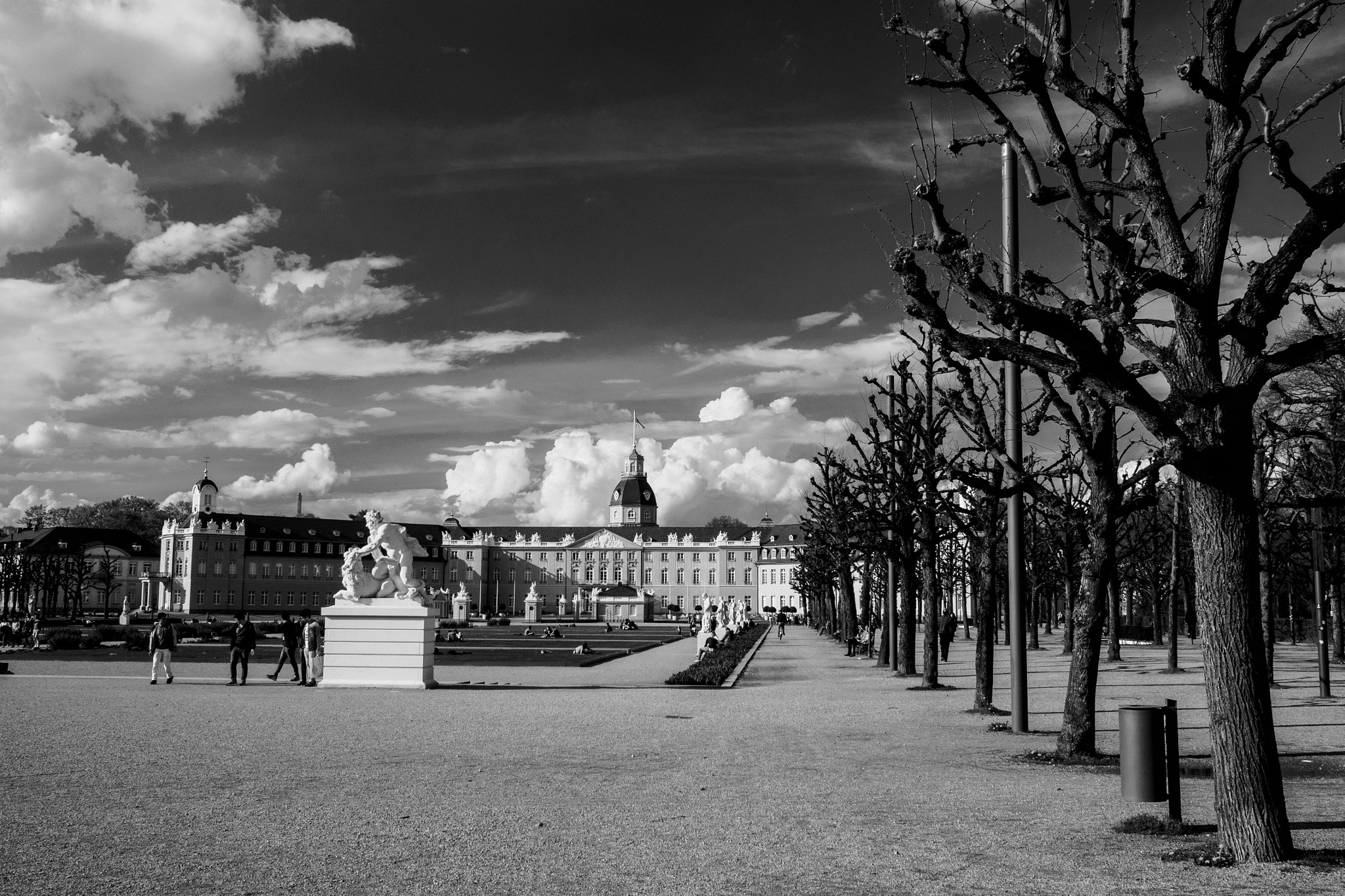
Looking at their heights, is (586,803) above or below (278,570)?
below

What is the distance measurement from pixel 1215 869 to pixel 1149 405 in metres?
3.17

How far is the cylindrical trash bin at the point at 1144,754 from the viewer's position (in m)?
9.59

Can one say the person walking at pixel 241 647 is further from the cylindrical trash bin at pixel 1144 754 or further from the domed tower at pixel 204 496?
the domed tower at pixel 204 496

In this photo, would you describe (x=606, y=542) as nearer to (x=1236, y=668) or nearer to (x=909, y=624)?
(x=909, y=624)

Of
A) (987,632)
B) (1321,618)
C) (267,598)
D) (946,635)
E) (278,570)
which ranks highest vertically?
(278,570)

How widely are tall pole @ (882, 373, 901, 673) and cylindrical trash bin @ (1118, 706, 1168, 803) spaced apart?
1460 cm

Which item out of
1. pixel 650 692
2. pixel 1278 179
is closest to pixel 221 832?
pixel 1278 179

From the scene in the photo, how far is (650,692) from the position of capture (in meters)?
24.9

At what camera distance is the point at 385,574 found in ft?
87.8

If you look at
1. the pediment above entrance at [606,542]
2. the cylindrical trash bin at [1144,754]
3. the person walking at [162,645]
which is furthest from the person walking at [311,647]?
the pediment above entrance at [606,542]

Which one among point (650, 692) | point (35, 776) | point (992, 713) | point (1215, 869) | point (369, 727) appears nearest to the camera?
point (1215, 869)

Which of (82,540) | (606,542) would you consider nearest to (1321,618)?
Result: (82,540)

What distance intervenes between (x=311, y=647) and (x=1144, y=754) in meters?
21.0

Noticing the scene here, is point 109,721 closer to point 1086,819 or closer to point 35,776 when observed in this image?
point 35,776
